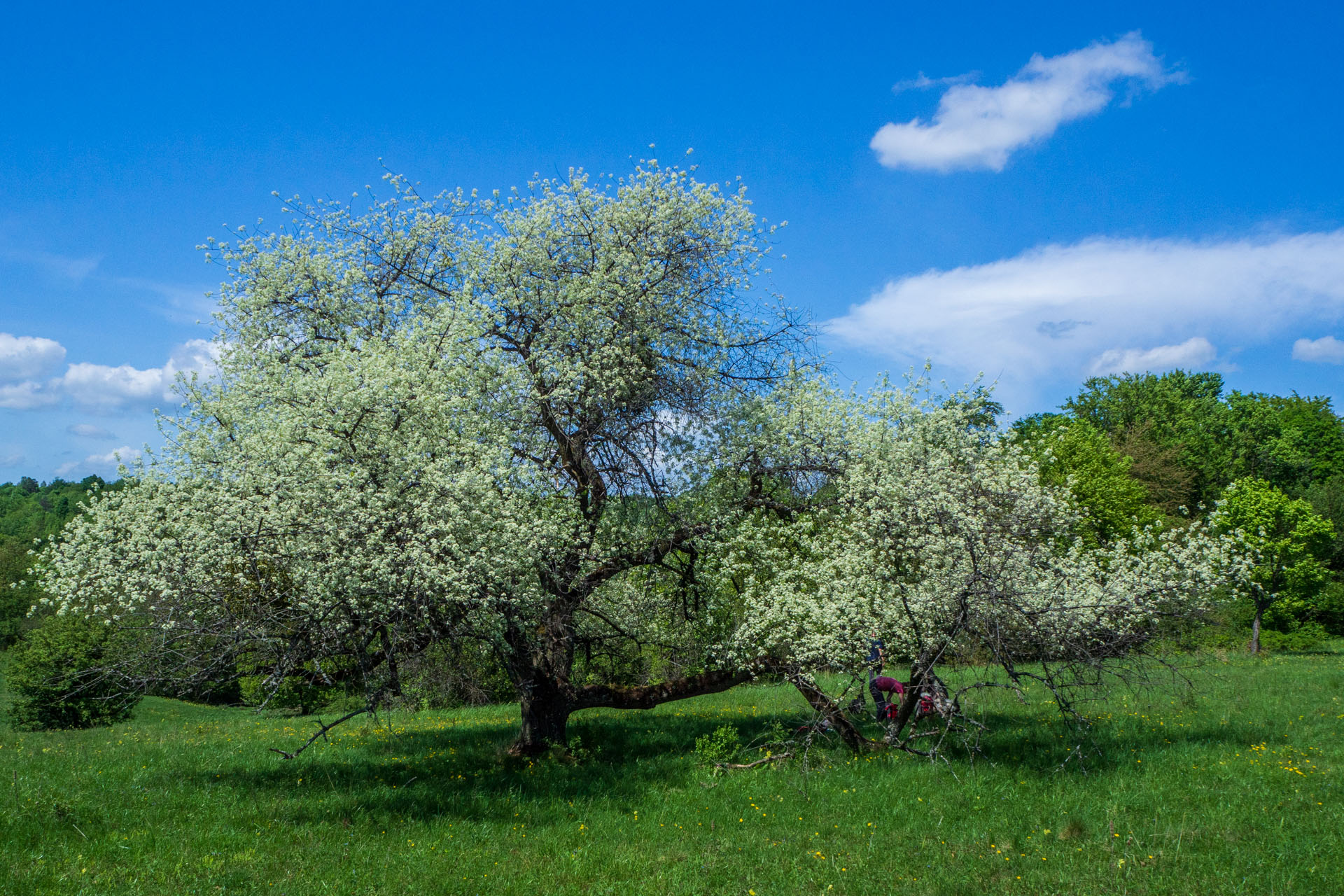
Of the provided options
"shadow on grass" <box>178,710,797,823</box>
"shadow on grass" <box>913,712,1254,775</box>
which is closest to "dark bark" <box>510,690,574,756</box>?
"shadow on grass" <box>178,710,797,823</box>

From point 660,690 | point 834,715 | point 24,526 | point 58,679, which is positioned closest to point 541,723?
point 660,690

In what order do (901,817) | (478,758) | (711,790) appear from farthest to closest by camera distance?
(478,758), (711,790), (901,817)

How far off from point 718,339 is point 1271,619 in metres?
41.1

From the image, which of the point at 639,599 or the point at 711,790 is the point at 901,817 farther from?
Result: the point at 639,599

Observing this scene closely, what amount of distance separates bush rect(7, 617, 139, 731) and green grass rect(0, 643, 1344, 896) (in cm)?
505

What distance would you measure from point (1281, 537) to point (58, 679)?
47.7m

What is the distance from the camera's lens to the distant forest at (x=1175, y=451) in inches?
1594

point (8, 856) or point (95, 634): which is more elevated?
point (95, 634)

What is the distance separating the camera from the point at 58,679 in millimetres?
19703

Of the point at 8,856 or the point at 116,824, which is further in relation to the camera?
the point at 116,824

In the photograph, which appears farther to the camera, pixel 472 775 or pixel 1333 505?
pixel 1333 505

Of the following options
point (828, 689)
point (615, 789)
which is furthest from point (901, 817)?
point (828, 689)

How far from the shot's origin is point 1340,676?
22.9 m

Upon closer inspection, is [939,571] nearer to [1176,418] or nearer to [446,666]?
[446,666]
